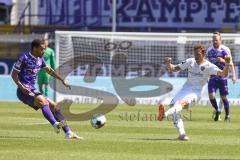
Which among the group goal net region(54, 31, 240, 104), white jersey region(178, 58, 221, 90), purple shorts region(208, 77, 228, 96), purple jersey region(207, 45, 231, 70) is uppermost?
white jersey region(178, 58, 221, 90)

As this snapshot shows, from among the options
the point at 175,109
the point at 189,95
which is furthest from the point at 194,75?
the point at 175,109

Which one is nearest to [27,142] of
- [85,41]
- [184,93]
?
[184,93]

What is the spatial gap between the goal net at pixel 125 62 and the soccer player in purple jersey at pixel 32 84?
13.3 m

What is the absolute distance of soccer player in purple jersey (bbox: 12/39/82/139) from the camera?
567 inches

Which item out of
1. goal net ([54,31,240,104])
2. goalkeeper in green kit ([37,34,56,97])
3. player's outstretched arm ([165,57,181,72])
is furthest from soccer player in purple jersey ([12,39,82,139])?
goal net ([54,31,240,104])

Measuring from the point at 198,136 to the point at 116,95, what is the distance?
13435 millimetres

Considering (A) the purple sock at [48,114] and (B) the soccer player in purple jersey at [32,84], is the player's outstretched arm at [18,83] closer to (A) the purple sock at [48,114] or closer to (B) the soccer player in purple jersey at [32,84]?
(B) the soccer player in purple jersey at [32,84]

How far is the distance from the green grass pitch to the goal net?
719 centimetres

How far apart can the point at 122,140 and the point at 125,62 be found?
16.8 meters

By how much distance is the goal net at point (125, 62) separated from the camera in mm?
28578

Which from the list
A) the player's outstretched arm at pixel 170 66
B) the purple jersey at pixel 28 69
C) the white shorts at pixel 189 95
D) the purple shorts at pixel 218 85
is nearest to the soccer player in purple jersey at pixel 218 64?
the purple shorts at pixel 218 85

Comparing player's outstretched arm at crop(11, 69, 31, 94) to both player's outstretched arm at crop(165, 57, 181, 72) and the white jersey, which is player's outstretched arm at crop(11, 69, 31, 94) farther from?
the white jersey

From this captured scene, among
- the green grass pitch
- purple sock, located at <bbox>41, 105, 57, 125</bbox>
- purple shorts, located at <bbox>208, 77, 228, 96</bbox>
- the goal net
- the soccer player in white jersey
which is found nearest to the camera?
the green grass pitch

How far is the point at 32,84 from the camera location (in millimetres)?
14773
